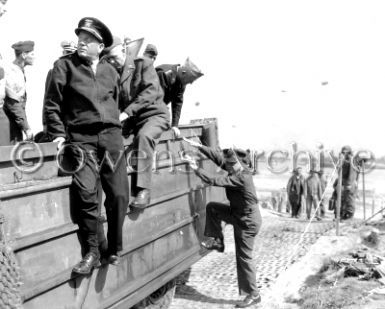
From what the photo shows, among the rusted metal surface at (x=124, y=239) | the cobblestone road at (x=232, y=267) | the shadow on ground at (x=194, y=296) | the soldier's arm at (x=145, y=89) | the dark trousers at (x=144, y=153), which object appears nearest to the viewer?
the rusted metal surface at (x=124, y=239)

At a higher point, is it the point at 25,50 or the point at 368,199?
the point at 25,50

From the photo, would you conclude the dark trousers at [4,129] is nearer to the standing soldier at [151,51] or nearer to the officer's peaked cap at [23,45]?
the officer's peaked cap at [23,45]

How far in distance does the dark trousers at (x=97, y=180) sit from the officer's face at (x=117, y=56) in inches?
46.4

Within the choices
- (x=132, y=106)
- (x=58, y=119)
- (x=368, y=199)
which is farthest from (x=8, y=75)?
(x=368, y=199)

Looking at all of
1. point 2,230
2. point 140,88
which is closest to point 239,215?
point 140,88

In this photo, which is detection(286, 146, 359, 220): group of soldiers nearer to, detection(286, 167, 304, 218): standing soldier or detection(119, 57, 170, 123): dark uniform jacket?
detection(286, 167, 304, 218): standing soldier

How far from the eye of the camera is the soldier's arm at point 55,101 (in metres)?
3.81

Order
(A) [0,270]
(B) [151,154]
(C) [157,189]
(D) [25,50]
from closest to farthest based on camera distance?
(A) [0,270]
(B) [151,154]
(C) [157,189]
(D) [25,50]

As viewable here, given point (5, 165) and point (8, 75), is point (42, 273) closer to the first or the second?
point (5, 165)

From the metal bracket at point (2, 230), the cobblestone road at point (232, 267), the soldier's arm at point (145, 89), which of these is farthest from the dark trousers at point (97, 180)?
the cobblestone road at point (232, 267)

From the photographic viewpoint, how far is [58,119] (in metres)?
3.87

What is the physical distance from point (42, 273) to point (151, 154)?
174 cm
